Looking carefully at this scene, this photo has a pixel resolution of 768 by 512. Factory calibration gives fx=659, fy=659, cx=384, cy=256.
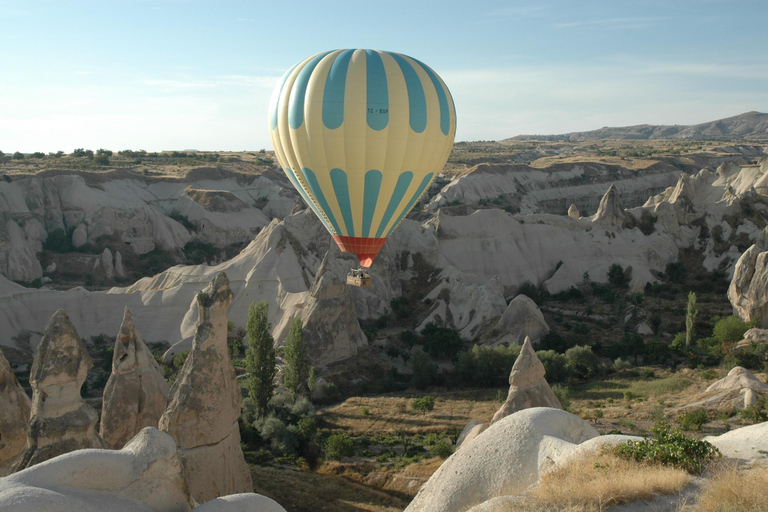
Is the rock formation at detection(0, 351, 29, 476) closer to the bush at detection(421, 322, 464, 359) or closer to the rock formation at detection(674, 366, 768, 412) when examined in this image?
the rock formation at detection(674, 366, 768, 412)

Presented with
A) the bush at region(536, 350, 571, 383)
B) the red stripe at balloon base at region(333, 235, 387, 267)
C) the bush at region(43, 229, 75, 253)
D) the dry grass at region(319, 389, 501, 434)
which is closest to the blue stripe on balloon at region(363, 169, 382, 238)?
the red stripe at balloon base at region(333, 235, 387, 267)

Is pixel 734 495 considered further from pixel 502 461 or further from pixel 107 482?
pixel 107 482

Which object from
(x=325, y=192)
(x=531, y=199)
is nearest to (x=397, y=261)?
(x=325, y=192)

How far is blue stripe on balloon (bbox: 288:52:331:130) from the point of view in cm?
1794

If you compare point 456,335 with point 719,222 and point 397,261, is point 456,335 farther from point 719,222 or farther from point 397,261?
point 719,222

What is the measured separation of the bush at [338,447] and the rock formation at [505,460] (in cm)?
813

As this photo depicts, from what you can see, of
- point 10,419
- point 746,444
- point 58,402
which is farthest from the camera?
point 10,419

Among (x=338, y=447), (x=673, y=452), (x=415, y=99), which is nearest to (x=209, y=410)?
(x=338, y=447)

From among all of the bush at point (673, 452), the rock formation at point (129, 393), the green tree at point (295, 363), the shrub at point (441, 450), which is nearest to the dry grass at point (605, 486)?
the bush at point (673, 452)

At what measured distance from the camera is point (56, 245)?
147 feet

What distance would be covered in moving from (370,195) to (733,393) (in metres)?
11.7

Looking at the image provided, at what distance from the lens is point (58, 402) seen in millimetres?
9453

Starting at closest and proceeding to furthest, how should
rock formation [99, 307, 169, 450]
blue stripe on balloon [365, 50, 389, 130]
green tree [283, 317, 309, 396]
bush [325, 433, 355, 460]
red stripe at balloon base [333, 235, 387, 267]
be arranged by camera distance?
1. rock formation [99, 307, 169, 450]
2. bush [325, 433, 355, 460]
3. blue stripe on balloon [365, 50, 389, 130]
4. red stripe at balloon base [333, 235, 387, 267]
5. green tree [283, 317, 309, 396]

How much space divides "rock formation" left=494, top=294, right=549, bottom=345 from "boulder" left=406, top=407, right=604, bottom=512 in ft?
61.1
